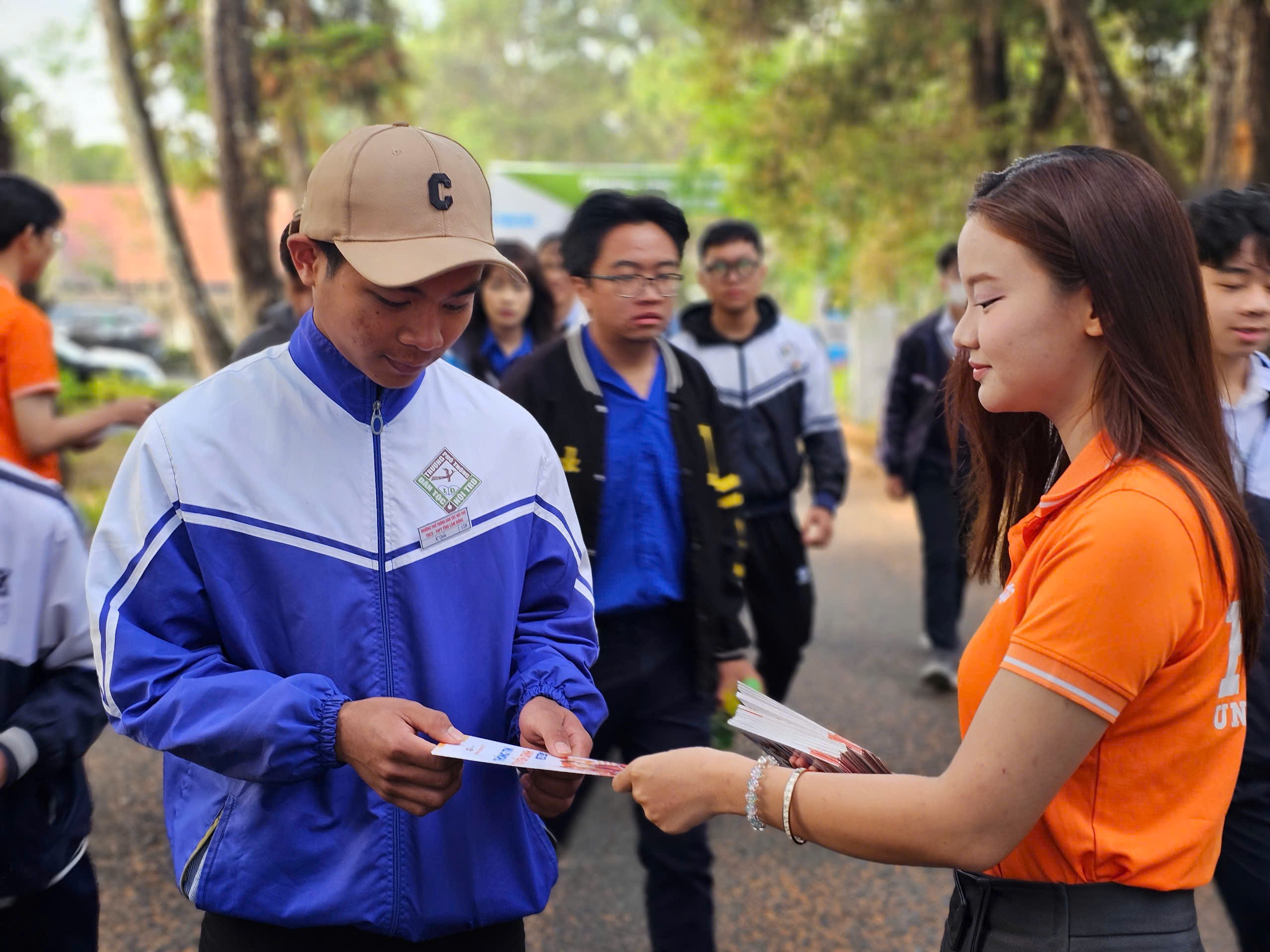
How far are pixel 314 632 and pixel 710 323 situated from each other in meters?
3.71

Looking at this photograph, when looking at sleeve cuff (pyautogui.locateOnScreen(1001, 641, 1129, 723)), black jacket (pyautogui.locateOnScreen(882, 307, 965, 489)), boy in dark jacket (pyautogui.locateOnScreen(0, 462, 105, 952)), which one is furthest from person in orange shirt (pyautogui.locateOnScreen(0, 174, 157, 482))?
black jacket (pyautogui.locateOnScreen(882, 307, 965, 489))

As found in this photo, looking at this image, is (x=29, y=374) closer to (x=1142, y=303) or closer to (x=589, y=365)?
(x=589, y=365)

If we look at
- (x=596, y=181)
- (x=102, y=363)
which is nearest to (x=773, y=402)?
(x=596, y=181)

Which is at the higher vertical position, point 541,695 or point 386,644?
point 386,644

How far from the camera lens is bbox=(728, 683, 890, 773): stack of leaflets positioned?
1837 mm

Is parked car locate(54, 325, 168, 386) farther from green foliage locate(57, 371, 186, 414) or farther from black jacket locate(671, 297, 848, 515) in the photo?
black jacket locate(671, 297, 848, 515)

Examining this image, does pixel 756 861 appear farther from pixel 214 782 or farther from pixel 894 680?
pixel 214 782

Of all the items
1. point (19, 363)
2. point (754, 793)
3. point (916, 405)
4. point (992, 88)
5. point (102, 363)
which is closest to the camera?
point (754, 793)

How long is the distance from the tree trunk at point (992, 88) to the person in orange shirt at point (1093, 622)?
1201cm

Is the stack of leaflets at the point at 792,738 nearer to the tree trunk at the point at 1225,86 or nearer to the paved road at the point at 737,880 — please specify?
the paved road at the point at 737,880

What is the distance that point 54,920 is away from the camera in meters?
2.53

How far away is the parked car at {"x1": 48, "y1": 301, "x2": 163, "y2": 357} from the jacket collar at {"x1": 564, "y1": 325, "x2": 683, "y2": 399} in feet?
101

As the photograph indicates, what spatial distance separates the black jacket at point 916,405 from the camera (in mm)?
6906

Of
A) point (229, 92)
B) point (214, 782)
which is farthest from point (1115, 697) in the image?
point (229, 92)
